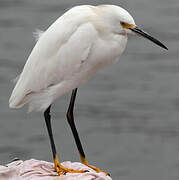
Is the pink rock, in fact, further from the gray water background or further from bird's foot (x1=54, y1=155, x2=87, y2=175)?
the gray water background

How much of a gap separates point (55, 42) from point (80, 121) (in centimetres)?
455

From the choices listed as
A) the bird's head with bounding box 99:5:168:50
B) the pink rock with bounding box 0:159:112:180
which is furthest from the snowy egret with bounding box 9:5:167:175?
the pink rock with bounding box 0:159:112:180

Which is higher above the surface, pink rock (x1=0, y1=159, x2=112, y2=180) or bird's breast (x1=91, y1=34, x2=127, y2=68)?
bird's breast (x1=91, y1=34, x2=127, y2=68)

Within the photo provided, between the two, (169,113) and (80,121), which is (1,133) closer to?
(80,121)

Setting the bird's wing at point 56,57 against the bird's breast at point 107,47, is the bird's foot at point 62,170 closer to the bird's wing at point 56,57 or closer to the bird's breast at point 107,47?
the bird's wing at point 56,57

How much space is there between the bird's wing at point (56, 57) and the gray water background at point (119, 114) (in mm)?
3512

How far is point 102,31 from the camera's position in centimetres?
A: 446

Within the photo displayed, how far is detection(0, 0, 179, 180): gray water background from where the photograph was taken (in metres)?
8.55

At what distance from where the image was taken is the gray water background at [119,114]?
8.55 metres

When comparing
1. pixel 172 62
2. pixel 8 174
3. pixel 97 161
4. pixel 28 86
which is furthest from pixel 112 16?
pixel 172 62

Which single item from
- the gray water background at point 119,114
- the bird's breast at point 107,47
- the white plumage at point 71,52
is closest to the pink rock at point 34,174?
the white plumage at point 71,52

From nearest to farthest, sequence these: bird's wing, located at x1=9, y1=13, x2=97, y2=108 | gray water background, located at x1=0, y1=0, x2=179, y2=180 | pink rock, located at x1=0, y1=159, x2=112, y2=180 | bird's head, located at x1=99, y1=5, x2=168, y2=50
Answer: pink rock, located at x1=0, y1=159, x2=112, y2=180 < bird's head, located at x1=99, y1=5, x2=168, y2=50 < bird's wing, located at x1=9, y1=13, x2=97, y2=108 < gray water background, located at x1=0, y1=0, x2=179, y2=180

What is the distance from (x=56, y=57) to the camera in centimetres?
464

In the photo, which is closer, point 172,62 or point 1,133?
point 1,133
